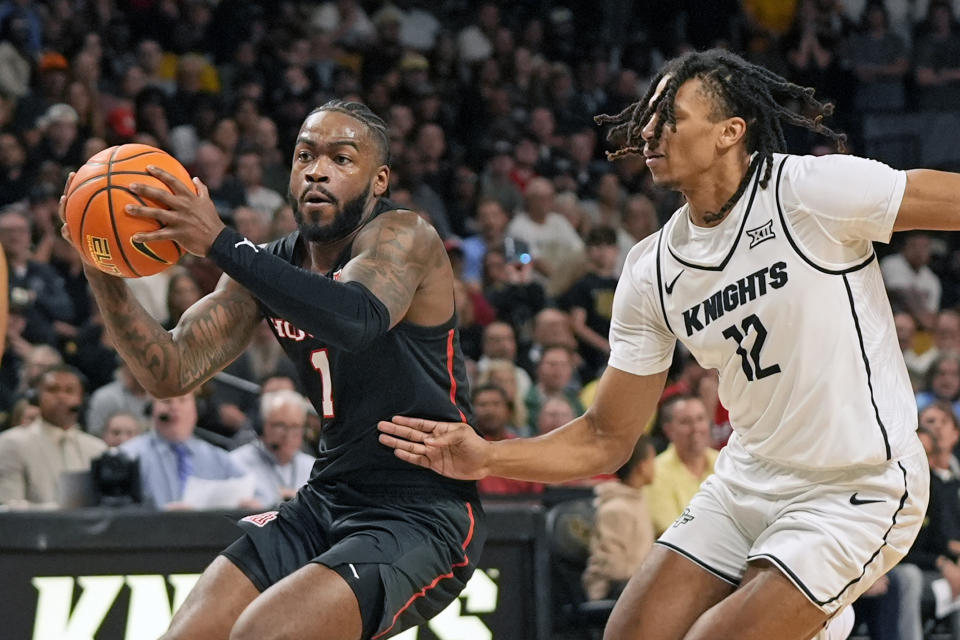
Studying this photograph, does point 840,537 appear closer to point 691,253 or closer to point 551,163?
point 691,253

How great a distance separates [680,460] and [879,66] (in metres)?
8.67

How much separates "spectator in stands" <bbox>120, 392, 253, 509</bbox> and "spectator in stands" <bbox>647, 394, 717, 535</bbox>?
2.24m

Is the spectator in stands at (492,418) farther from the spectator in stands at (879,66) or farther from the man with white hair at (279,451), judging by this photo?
the spectator in stands at (879,66)

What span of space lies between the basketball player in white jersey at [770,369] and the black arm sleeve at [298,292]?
1.15ft

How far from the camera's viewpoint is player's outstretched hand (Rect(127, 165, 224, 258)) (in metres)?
3.71

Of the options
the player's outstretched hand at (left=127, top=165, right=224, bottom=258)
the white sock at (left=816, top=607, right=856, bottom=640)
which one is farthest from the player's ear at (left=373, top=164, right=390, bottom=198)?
the white sock at (left=816, top=607, right=856, bottom=640)

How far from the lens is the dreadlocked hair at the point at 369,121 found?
4.41 metres

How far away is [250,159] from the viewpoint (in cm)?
1077

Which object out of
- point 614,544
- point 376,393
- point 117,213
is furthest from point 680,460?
point 117,213

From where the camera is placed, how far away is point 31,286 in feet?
30.3

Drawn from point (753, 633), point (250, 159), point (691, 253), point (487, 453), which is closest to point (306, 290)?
point (487, 453)

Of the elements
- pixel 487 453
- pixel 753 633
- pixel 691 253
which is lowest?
pixel 753 633

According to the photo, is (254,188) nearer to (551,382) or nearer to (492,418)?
(551,382)

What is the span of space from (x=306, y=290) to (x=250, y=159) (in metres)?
7.24
